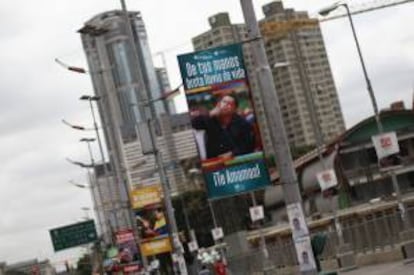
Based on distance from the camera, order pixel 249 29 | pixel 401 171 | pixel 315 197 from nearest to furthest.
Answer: pixel 249 29 → pixel 401 171 → pixel 315 197

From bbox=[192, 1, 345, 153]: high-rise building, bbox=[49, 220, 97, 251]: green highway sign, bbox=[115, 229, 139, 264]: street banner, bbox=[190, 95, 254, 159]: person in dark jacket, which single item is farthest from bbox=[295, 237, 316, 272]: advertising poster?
bbox=[192, 1, 345, 153]: high-rise building

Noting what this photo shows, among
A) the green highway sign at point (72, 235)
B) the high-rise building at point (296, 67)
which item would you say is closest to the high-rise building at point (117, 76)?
the green highway sign at point (72, 235)

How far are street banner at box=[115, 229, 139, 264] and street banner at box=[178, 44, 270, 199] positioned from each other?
122 ft

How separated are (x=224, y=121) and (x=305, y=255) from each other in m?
3.71

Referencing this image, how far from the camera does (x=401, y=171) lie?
89688mm

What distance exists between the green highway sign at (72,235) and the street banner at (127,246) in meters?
19.2

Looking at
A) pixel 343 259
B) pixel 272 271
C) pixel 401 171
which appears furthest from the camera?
pixel 401 171

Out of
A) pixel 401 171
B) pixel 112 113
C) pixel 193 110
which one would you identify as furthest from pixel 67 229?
pixel 193 110

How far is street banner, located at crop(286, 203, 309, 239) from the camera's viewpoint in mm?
15820

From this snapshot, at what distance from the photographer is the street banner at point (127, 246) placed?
5581 centimetres

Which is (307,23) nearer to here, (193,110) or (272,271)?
(272,271)

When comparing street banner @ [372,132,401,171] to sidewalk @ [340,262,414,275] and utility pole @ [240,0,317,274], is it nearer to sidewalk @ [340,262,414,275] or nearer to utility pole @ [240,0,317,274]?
sidewalk @ [340,262,414,275]

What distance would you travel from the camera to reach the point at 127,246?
56531 mm

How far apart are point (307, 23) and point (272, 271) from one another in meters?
74.1
